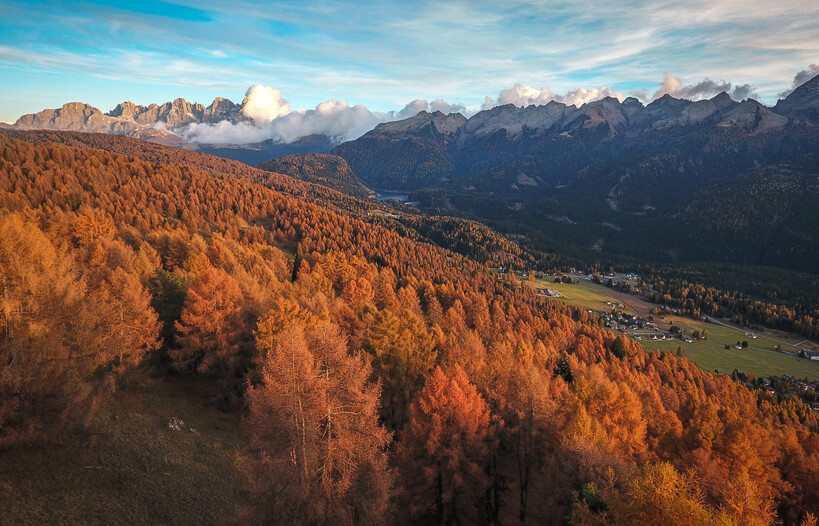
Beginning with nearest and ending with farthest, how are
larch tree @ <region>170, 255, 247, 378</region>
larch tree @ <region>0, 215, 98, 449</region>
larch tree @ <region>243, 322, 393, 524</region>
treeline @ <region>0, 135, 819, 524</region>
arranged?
Result: 1. larch tree @ <region>243, 322, 393, 524</region>
2. treeline @ <region>0, 135, 819, 524</region>
3. larch tree @ <region>0, 215, 98, 449</region>
4. larch tree @ <region>170, 255, 247, 378</region>

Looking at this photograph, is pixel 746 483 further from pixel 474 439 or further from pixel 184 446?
pixel 184 446

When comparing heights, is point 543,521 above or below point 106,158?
below

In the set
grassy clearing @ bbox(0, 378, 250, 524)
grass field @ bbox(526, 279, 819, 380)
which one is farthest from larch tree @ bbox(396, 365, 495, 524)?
grass field @ bbox(526, 279, 819, 380)

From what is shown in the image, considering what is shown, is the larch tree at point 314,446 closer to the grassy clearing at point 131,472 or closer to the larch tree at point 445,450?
the larch tree at point 445,450

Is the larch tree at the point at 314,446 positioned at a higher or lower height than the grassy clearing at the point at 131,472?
higher

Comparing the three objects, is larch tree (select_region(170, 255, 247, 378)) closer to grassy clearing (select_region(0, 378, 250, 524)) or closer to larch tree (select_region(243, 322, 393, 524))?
grassy clearing (select_region(0, 378, 250, 524))

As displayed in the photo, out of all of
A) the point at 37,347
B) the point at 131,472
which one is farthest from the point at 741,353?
the point at 37,347

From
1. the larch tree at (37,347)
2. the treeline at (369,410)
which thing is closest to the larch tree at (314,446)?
the treeline at (369,410)

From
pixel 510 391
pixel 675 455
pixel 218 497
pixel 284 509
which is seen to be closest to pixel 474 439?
pixel 510 391
